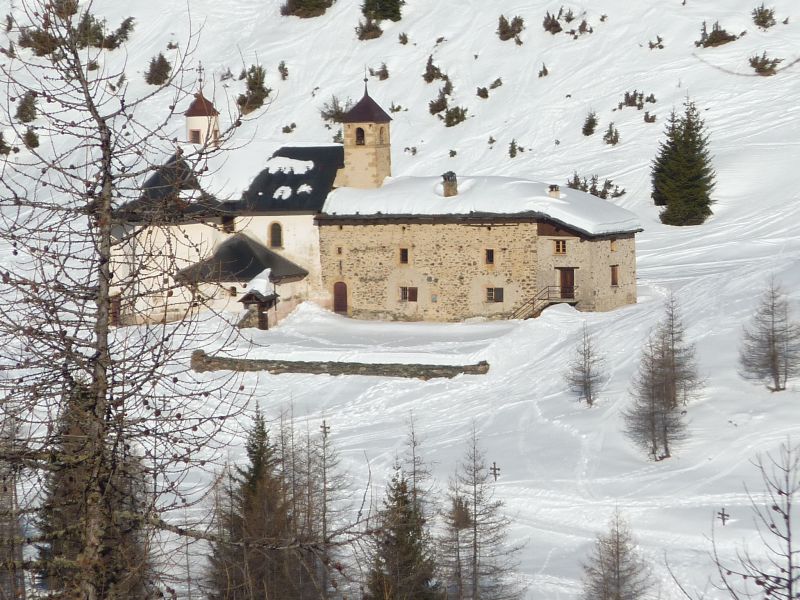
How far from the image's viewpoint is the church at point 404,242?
37.1 m

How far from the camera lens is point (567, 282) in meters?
37.3

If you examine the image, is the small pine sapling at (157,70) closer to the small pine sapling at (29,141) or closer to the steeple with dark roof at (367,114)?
the steeple with dark roof at (367,114)

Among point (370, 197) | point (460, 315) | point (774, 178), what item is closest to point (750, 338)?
point (460, 315)

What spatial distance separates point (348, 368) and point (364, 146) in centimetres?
1048

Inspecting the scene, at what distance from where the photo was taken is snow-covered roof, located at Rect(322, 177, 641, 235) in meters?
37.0

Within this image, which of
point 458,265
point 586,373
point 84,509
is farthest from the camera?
point 458,265

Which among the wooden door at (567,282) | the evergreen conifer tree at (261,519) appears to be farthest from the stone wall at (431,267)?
the evergreen conifer tree at (261,519)

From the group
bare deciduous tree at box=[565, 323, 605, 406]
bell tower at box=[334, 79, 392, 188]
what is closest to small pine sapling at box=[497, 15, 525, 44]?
bell tower at box=[334, 79, 392, 188]

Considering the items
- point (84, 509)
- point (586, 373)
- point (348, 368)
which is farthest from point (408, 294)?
point (84, 509)

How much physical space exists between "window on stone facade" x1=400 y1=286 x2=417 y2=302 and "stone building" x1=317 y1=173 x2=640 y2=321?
0.11 feet

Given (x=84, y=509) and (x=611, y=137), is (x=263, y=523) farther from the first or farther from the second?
(x=611, y=137)

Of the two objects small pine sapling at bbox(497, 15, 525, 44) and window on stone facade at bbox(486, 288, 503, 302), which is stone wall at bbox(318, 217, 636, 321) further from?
small pine sapling at bbox(497, 15, 525, 44)

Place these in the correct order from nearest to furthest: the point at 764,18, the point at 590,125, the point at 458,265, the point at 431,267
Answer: the point at 458,265, the point at 431,267, the point at 590,125, the point at 764,18

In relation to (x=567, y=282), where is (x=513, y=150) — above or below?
above
